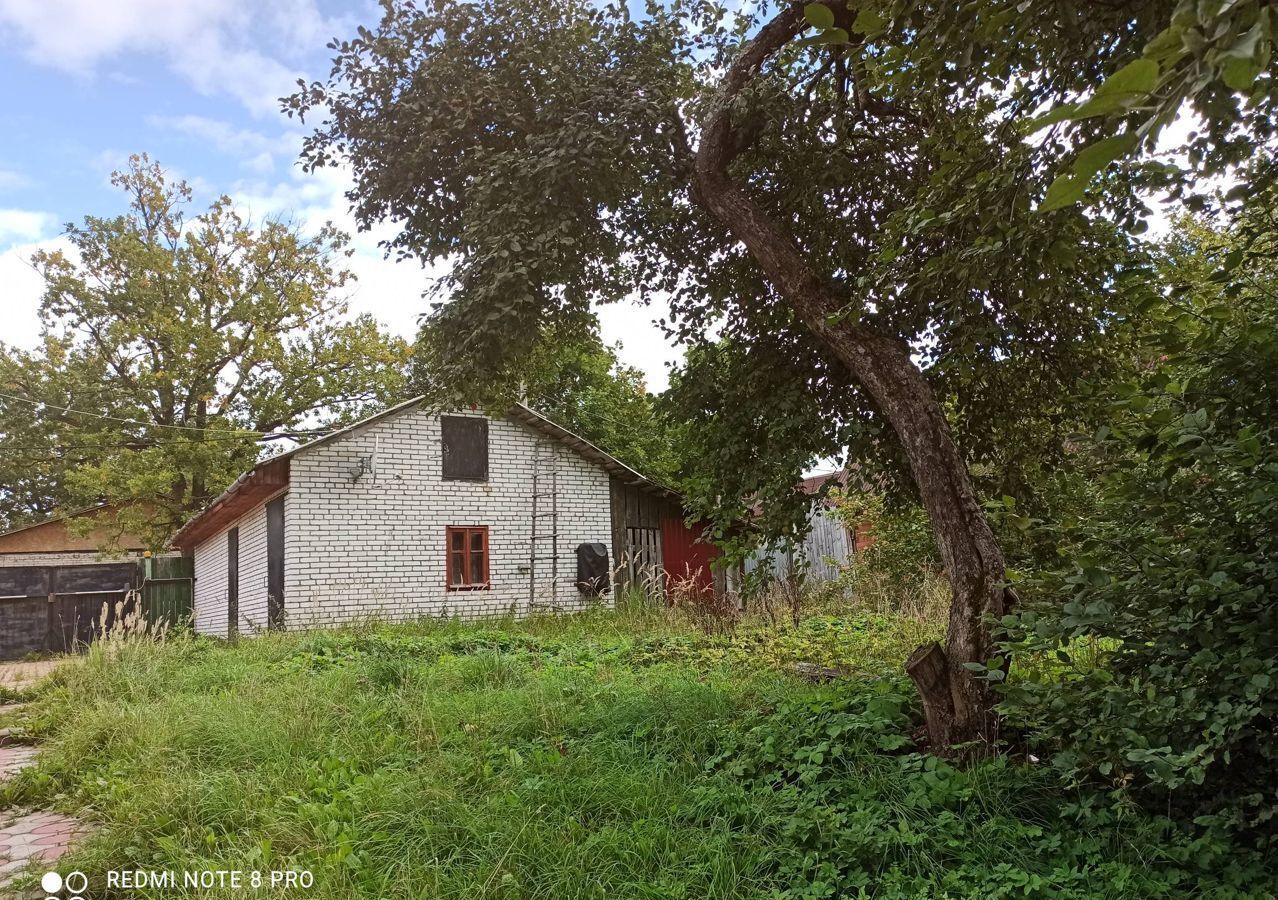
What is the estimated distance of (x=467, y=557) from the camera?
44.4ft

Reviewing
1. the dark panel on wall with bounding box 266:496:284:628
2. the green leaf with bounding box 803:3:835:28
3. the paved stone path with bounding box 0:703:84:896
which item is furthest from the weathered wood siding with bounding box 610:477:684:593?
the green leaf with bounding box 803:3:835:28

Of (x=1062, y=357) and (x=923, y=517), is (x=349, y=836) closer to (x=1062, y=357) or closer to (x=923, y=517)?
(x=1062, y=357)

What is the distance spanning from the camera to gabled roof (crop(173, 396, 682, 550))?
11830 mm

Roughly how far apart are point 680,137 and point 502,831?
187 inches

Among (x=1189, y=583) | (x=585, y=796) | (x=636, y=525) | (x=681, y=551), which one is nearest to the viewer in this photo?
(x=1189, y=583)

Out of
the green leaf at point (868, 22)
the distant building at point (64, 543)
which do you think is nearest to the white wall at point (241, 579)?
the distant building at point (64, 543)

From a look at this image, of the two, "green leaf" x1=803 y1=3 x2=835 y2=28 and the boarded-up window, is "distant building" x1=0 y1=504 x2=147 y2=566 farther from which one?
"green leaf" x1=803 y1=3 x2=835 y2=28

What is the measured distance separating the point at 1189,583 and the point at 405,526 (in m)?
11.9

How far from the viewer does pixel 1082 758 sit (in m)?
2.94

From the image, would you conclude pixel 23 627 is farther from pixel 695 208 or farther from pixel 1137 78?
pixel 1137 78

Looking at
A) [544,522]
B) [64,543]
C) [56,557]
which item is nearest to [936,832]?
[544,522]

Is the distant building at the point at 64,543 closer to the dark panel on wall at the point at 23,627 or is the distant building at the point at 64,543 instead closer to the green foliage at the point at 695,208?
the dark panel on wall at the point at 23,627

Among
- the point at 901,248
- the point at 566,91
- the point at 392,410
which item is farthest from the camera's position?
the point at 392,410

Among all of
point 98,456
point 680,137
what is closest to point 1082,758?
point 680,137
